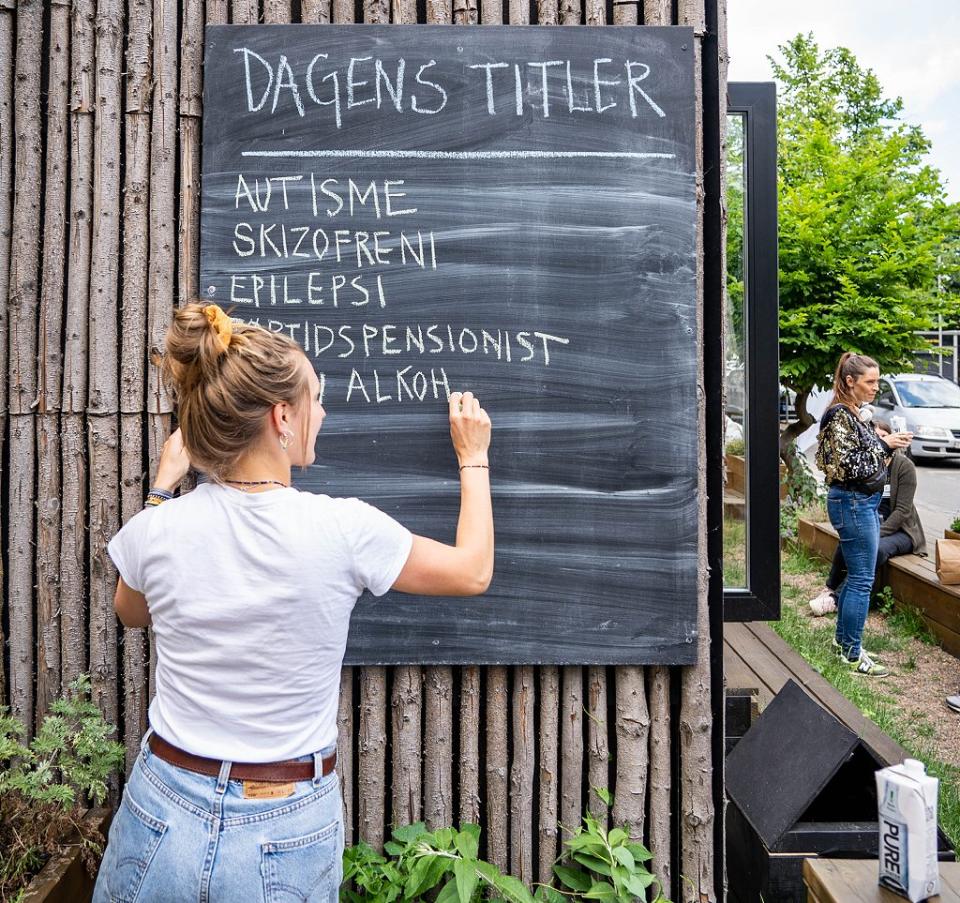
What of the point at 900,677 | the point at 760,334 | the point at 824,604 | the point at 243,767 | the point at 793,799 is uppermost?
the point at 760,334

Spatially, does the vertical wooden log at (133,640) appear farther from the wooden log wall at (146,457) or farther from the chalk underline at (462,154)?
the chalk underline at (462,154)

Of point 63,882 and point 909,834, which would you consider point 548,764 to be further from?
point 63,882

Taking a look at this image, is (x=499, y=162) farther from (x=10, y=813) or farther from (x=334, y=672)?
(x=10, y=813)

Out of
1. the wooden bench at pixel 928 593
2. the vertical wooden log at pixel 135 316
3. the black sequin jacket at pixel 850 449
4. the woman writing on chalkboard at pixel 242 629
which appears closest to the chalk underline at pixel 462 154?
the vertical wooden log at pixel 135 316

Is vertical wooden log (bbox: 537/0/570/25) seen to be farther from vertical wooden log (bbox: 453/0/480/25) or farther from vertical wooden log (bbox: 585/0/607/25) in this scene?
vertical wooden log (bbox: 453/0/480/25)

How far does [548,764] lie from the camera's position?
272 cm

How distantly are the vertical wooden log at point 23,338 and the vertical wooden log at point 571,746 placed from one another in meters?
1.76

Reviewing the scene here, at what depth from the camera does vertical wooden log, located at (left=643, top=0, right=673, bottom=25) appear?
270 centimetres

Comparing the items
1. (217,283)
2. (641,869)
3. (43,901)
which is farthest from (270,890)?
(217,283)

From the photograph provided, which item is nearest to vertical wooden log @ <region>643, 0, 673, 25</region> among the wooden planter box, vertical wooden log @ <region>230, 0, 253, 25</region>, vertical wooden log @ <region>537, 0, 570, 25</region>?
vertical wooden log @ <region>537, 0, 570, 25</region>

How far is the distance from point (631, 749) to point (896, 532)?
5575 millimetres

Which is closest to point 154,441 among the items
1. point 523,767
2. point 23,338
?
point 23,338

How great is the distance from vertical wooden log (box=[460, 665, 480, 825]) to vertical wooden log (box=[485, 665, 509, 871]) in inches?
1.6

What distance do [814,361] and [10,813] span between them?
8563 mm
